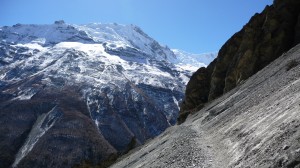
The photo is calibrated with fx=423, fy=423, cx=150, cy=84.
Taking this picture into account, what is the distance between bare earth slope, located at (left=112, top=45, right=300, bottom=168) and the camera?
17672 millimetres

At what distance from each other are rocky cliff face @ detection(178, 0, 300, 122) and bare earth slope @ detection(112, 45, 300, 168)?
16390mm

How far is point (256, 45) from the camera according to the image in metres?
59.0

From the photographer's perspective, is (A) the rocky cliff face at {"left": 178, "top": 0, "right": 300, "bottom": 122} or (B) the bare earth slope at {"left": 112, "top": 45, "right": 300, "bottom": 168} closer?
(B) the bare earth slope at {"left": 112, "top": 45, "right": 300, "bottom": 168}

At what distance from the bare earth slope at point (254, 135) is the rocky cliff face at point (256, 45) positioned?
1639 centimetres

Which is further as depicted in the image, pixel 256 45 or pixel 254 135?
pixel 256 45

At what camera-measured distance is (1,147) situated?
193 m

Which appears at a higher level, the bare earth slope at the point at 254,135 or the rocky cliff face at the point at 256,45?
the rocky cliff face at the point at 256,45

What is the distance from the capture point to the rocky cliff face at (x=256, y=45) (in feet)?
181

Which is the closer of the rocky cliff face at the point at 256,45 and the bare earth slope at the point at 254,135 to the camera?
the bare earth slope at the point at 254,135

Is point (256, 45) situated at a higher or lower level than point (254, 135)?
higher

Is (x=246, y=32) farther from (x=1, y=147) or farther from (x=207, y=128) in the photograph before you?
(x=1, y=147)

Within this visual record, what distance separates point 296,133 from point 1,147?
19203 cm

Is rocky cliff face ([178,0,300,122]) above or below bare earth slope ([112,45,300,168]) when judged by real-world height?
above

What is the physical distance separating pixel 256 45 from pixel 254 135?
39.2 m
